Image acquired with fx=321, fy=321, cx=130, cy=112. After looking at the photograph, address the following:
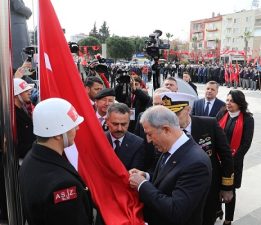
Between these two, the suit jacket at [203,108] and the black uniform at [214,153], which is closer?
the black uniform at [214,153]

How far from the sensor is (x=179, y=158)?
74.2 inches

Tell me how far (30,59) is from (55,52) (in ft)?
9.91

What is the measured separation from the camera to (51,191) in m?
1.50

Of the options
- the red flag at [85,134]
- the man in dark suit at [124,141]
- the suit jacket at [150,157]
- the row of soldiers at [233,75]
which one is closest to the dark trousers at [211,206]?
the suit jacket at [150,157]

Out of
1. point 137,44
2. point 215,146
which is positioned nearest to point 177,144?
point 215,146

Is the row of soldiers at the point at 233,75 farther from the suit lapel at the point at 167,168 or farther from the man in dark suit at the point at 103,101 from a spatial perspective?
the suit lapel at the point at 167,168

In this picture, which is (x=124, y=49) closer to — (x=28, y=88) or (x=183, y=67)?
(x=183, y=67)

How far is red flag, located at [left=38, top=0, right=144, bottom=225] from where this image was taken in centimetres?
209

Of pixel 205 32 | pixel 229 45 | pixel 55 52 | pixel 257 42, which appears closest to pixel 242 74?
pixel 55 52

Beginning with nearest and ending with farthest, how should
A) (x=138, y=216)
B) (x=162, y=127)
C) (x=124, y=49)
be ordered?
(x=162, y=127), (x=138, y=216), (x=124, y=49)

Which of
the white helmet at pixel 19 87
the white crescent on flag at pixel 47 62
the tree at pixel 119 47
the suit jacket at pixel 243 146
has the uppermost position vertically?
the tree at pixel 119 47

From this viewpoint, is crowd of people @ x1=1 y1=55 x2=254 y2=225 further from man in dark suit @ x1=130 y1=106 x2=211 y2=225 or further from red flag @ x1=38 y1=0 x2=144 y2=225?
red flag @ x1=38 y1=0 x2=144 y2=225

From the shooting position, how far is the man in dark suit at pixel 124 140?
8.51 ft

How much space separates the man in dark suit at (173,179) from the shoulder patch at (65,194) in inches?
19.9
